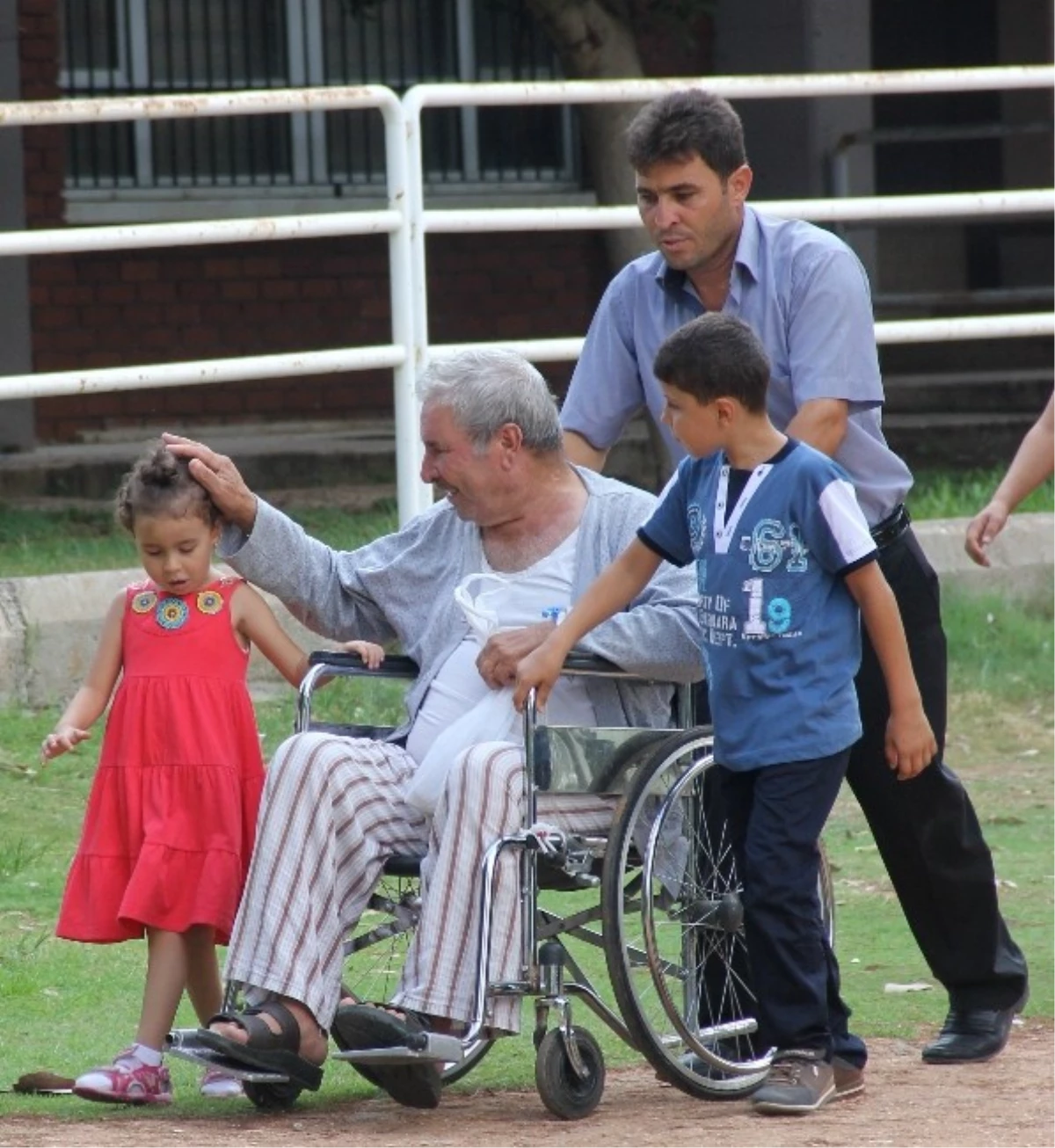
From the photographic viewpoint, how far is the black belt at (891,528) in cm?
488

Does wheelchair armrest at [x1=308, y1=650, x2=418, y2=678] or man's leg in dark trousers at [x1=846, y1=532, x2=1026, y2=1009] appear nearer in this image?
wheelchair armrest at [x1=308, y1=650, x2=418, y2=678]

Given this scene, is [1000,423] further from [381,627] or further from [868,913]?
[381,627]

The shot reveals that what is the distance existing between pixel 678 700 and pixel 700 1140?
89 centimetres

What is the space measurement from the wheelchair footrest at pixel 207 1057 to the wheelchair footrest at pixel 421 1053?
0.48 feet

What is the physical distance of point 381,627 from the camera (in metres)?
5.04

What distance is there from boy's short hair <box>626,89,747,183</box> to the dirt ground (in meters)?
1.62

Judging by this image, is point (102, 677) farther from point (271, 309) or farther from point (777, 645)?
point (271, 309)

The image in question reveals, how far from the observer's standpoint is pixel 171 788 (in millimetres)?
4711

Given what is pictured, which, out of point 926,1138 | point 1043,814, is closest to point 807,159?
point 1043,814

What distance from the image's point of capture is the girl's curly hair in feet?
15.3

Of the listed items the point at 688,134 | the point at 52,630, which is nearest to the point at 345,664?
the point at 688,134

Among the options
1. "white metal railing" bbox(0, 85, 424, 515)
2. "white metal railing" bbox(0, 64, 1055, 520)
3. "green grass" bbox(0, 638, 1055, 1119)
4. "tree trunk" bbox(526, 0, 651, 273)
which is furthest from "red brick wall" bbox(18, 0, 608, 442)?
"green grass" bbox(0, 638, 1055, 1119)

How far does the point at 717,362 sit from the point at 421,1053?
1.22 meters

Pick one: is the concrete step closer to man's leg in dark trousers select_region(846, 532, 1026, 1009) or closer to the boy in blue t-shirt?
man's leg in dark trousers select_region(846, 532, 1026, 1009)
